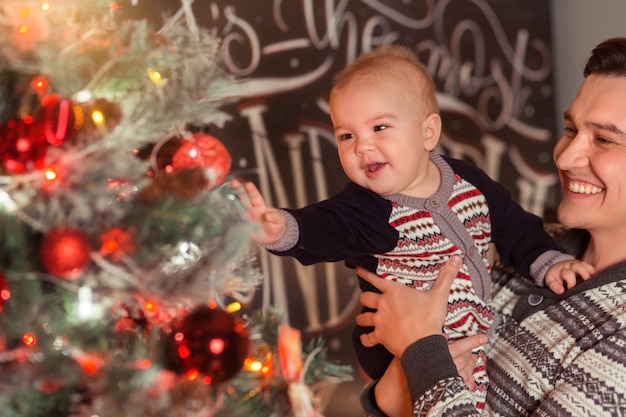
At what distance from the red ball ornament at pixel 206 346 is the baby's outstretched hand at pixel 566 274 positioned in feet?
A: 2.67

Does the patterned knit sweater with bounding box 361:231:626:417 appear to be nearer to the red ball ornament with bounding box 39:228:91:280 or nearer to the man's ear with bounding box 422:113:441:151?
the man's ear with bounding box 422:113:441:151

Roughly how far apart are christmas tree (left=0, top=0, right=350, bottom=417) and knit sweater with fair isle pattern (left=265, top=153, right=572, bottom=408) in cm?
31

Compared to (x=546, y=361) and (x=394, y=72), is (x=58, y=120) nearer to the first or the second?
(x=394, y=72)

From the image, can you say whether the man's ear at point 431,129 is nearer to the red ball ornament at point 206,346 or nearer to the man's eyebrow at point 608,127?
the man's eyebrow at point 608,127

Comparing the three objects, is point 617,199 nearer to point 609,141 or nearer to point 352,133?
point 609,141

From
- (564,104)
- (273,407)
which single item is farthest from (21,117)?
(564,104)

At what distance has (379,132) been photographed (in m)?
1.42

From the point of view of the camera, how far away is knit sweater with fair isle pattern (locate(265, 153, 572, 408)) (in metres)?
1.37

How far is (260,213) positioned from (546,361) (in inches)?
25.3

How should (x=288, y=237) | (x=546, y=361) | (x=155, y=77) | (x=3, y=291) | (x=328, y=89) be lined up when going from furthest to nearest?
(x=328, y=89) → (x=546, y=361) → (x=288, y=237) → (x=155, y=77) → (x=3, y=291)

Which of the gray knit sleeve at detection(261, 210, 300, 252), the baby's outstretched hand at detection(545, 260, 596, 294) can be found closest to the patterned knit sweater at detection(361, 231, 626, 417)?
the baby's outstretched hand at detection(545, 260, 596, 294)

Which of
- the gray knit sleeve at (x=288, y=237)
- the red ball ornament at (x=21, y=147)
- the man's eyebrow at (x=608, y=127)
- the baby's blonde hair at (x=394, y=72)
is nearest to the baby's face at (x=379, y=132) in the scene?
the baby's blonde hair at (x=394, y=72)

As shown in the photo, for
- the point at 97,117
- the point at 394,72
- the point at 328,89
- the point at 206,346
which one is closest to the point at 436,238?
the point at 394,72

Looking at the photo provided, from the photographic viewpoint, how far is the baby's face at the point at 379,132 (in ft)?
4.64
